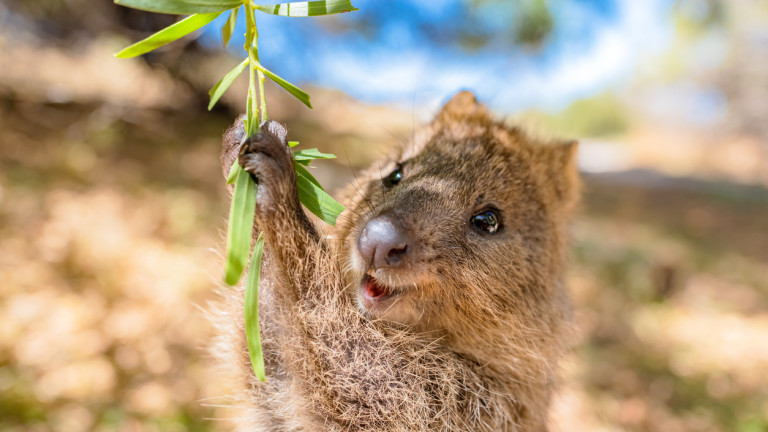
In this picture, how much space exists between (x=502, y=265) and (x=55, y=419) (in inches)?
187

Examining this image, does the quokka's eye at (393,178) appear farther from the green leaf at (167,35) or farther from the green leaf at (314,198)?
the green leaf at (167,35)

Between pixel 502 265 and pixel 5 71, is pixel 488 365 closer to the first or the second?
pixel 502 265

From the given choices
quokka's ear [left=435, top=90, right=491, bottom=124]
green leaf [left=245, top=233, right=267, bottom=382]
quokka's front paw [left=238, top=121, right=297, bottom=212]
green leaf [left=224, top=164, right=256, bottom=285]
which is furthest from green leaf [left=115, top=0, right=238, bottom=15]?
quokka's ear [left=435, top=90, right=491, bottom=124]

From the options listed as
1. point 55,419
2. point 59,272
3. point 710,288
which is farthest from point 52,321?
point 710,288

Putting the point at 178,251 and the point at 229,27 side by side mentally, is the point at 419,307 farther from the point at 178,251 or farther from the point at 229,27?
the point at 178,251

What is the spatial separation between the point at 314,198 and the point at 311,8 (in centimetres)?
77

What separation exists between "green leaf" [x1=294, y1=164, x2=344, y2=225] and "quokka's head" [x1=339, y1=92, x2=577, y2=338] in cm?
19

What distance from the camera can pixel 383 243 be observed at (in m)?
2.07

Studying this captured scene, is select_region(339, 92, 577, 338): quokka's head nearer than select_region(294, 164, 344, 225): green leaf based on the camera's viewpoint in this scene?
No

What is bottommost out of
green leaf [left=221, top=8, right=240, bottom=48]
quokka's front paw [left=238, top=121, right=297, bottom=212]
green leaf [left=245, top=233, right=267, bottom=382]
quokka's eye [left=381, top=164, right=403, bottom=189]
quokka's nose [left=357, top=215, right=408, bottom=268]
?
green leaf [left=245, top=233, right=267, bottom=382]

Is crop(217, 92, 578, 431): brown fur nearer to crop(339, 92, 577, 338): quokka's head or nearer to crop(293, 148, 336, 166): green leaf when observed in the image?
crop(339, 92, 577, 338): quokka's head

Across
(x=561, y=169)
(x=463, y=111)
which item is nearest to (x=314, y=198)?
(x=463, y=111)

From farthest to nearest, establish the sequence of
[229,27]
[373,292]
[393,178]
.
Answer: [393,178] → [373,292] → [229,27]

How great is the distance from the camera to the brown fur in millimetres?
2207
